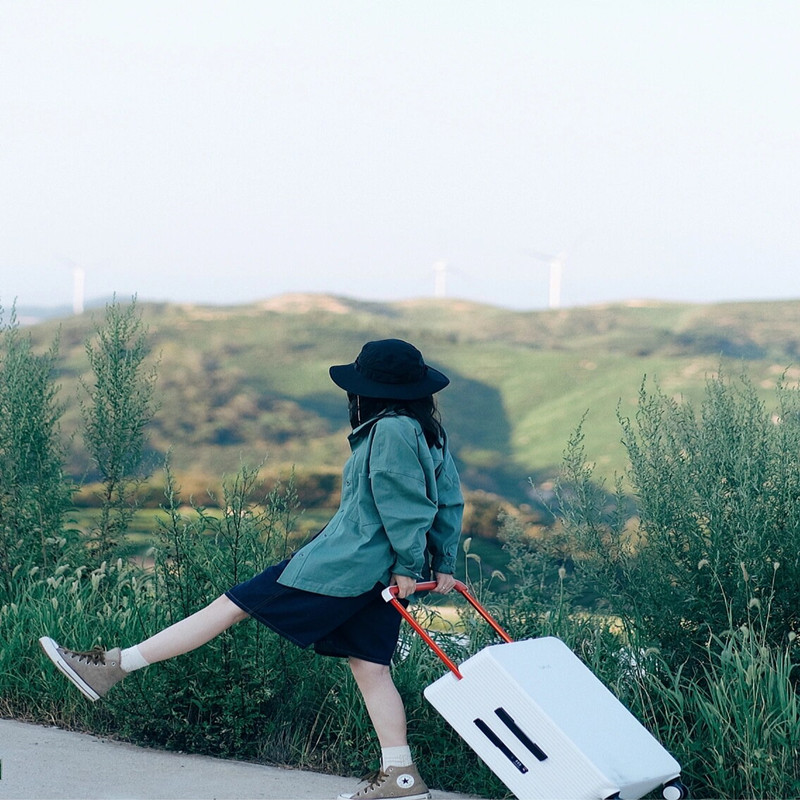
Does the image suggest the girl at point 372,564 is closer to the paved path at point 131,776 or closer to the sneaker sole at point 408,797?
the sneaker sole at point 408,797

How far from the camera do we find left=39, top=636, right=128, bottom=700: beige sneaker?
152 inches

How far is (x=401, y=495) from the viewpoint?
11.7ft

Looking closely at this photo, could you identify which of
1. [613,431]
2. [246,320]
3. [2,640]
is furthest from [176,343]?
[2,640]

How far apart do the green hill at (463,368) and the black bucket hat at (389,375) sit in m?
21.3

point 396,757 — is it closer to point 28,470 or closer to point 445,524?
point 445,524

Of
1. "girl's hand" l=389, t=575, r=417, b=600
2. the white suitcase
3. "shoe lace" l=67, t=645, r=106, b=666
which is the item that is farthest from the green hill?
the white suitcase

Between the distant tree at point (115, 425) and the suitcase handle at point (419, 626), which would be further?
the distant tree at point (115, 425)

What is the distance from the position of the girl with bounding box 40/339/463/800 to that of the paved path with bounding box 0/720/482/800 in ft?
1.03

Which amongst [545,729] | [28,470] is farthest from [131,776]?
[28,470]

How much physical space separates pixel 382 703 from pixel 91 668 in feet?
3.43

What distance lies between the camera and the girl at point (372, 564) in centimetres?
358

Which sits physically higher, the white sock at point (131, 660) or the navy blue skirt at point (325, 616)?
the navy blue skirt at point (325, 616)

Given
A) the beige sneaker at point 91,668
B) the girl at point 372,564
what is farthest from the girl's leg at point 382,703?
the beige sneaker at point 91,668

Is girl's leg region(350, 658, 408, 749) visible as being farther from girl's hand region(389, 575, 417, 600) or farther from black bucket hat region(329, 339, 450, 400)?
black bucket hat region(329, 339, 450, 400)
